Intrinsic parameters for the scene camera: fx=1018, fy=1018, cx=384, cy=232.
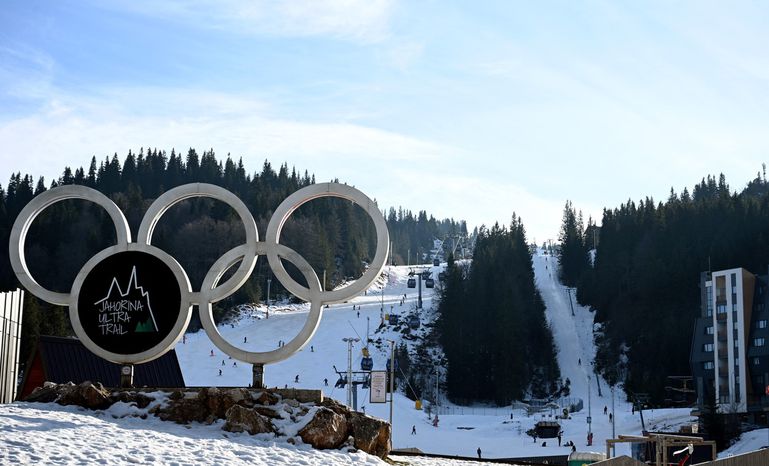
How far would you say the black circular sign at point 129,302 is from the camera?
81.3ft

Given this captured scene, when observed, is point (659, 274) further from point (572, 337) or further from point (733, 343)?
point (733, 343)

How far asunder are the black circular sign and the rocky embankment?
250cm

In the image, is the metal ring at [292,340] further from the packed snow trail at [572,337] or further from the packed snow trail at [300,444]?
the packed snow trail at [572,337]

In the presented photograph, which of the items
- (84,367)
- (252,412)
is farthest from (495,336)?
(252,412)

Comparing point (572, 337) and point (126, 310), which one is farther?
point (572, 337)

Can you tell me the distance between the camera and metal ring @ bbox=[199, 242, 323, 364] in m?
24.8

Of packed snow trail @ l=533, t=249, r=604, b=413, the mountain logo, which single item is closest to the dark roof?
the mountain logo

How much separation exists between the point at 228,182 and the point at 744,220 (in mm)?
91937

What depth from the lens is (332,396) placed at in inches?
3270

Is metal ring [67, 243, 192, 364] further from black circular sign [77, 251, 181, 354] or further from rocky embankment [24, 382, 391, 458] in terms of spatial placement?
rocky embankment [24, 382, 391, 458]

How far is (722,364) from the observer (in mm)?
80375

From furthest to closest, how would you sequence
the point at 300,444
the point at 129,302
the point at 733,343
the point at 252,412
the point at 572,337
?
the point at 572,337 < the point at 733,343 < the point at 129,302 < the point at 252,412 < the point at 300,444

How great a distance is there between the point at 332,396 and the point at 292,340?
5914cm

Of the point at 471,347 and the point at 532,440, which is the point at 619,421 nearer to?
the point at 532,440
